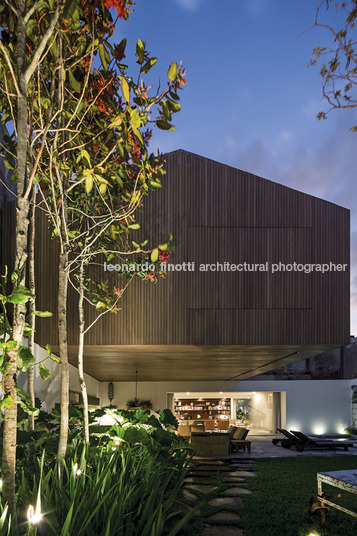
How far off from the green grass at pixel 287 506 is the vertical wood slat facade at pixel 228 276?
228 cm

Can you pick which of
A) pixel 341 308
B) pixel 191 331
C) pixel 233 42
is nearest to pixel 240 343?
pixel 191 331

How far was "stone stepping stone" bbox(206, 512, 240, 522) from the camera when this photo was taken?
5.46 metres

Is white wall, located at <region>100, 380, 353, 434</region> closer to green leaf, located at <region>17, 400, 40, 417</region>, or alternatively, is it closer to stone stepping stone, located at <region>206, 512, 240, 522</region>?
stone stepping stone, located at <region>206, 512, 240, 522</region>

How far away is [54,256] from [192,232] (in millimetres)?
2346

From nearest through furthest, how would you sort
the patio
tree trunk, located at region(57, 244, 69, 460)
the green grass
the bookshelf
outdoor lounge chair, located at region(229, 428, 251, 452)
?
tree trunk, located at region(57, 244, 69, 460), the green grass, the patio, outdoor lounge chair, located at region(229, 428, 251, 452), the bookshelf

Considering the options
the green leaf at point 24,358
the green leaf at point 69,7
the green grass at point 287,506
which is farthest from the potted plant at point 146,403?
the green leaf at point 69,7

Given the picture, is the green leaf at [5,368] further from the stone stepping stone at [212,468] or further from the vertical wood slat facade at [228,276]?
the stone stepping stone at [212,468]

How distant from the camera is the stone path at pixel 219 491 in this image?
5.28m

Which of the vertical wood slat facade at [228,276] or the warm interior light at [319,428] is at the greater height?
the vertical wood slat facade at [228,276]

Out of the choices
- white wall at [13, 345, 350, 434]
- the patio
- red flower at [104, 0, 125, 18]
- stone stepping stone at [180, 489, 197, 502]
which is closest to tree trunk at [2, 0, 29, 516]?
red flower at [104, 0, 125, 18]

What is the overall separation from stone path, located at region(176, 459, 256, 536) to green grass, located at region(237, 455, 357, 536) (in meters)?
0.14

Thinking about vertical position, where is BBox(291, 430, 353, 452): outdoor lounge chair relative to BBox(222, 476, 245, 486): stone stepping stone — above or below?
below

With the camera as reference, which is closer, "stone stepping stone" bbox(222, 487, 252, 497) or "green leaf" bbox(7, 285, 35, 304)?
"green leaf" bbox(7, 285, 35, 304)

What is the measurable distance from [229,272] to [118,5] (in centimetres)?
522
